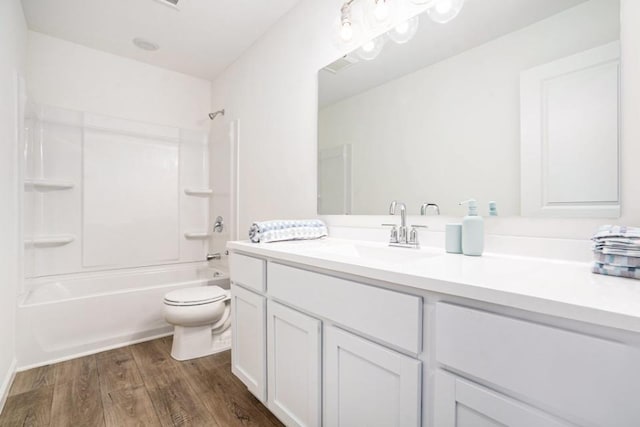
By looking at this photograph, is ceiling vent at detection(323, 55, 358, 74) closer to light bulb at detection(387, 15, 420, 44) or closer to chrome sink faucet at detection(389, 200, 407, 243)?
light bulb at detection(387, 15, 420, 44)

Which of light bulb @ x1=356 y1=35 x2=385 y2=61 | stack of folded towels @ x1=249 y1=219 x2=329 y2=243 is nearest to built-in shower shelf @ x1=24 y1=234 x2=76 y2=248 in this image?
stack of folded towels @ x1=249 y1=219 x2=329 y2=243

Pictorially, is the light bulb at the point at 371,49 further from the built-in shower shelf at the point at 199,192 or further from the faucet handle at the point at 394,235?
the built-in shower shelf at the point at 199,192

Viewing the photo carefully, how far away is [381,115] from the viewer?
1.59 m

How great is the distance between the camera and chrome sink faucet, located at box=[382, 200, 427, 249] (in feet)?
4.45

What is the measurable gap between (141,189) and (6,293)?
4.70ft

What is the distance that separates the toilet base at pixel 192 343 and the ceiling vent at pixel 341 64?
75.5 inches

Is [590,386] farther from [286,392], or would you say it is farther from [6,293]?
[6,293]

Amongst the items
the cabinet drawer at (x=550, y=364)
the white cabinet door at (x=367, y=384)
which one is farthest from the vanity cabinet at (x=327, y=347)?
the cabinet drawer at (x=550, y=364)

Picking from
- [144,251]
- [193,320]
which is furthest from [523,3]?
[144,251]

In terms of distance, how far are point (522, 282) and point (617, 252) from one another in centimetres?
29

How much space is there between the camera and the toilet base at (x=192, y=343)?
2064 millimetres

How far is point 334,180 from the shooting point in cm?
184

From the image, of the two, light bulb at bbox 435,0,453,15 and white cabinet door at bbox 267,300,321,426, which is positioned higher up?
light bulb at bbox 435,0,453,15

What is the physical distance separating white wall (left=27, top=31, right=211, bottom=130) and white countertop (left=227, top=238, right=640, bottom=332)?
2648 millimetres
